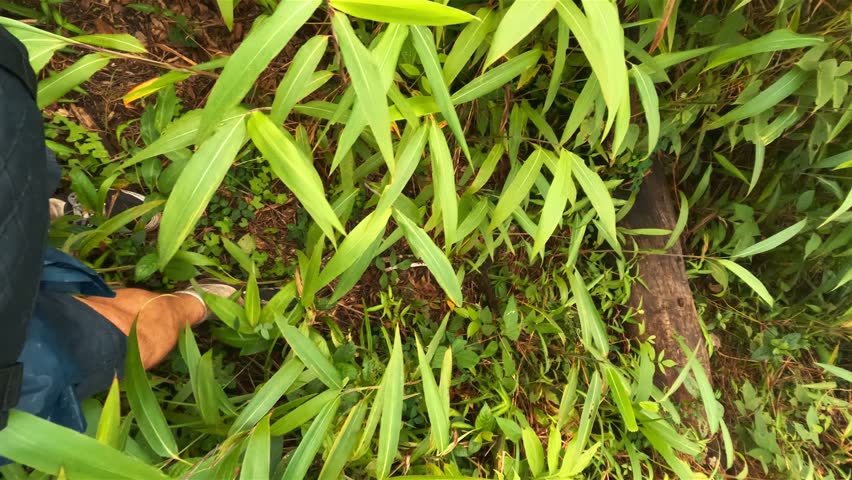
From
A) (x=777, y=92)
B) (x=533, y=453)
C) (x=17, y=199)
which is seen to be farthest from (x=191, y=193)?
(x=777, y=92)

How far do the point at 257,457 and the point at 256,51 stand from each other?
0.64 meters

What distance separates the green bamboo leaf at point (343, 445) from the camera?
0.98 meters

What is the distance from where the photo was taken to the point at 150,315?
3.59 ft

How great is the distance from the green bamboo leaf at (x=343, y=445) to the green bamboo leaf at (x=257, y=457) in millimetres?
225

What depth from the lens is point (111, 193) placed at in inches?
50.7

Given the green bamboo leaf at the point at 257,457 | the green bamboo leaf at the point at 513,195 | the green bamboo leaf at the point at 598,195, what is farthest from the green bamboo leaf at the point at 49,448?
the green bamboo leaf at the point at 598,195

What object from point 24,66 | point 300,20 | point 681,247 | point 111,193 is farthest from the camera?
point 681,247

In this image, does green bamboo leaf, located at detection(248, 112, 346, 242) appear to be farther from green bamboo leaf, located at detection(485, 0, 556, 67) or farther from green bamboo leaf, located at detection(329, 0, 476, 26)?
green bamboo leaf, located at detection(485, 0, 556, 67)

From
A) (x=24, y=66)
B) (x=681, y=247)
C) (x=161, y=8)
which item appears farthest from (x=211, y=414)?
(x=681, y=247)

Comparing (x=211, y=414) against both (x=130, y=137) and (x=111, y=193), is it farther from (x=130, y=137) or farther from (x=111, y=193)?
(x=130, y=137)

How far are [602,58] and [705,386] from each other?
3.07 feet

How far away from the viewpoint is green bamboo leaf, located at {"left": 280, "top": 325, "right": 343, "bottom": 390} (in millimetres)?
966

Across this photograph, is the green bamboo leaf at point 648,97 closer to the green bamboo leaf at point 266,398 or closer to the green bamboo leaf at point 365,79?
the green bamboo leaf at point 365,79

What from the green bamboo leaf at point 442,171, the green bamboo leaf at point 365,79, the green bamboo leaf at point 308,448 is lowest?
the green bamboo leaf at point 308,448
